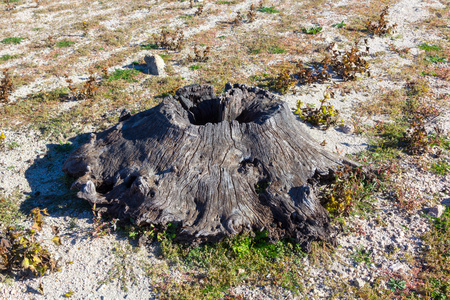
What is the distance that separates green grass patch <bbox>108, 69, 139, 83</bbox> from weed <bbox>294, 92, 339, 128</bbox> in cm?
714

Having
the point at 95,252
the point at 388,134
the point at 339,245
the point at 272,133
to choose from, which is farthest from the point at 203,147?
the point at 388,134

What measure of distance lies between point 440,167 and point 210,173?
6736 millimetres

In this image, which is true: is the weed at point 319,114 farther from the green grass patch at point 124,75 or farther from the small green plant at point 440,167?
the green grass patch at point 124,75

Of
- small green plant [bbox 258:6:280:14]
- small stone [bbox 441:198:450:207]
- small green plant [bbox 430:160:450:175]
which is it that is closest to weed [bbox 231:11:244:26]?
small green plant [bbox 258:6:280:14]

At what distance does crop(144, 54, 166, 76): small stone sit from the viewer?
44.6 feet

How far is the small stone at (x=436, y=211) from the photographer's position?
7366 millimetres

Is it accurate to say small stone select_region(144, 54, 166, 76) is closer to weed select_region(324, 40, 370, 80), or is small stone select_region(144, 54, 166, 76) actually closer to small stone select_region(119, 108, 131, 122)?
small stone select_region(119, 108, 131, 122)

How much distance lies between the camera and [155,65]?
13602 mm

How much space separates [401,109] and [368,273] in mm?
7477

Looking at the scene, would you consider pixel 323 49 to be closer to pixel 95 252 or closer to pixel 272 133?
pixel 272 133

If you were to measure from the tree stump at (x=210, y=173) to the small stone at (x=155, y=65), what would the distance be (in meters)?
5.95

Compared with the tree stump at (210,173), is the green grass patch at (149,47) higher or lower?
higher

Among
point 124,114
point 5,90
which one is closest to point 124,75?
point 5,90

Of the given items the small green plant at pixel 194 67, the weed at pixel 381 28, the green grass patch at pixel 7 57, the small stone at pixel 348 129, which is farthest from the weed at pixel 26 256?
the weed at pixel 381 28
